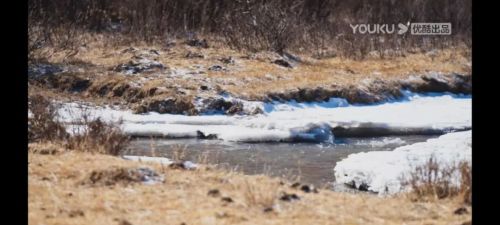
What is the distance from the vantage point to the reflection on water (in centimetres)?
691

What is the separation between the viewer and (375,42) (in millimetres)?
12734

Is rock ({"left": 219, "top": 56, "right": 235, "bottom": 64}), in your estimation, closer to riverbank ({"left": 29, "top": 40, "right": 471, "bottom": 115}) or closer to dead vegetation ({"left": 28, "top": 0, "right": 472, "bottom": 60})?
riverbank ({"left": 29, "top": 40, "right": 471, "bottom": 115})

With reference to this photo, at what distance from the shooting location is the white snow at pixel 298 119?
8453 millimetres

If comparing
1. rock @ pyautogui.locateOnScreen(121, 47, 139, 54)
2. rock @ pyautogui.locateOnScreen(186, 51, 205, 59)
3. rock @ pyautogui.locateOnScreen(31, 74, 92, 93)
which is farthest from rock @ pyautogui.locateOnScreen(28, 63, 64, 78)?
rock @ pyautogui.locateOnScreen(186, 51, 205, 59)

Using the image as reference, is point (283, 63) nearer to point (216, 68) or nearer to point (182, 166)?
point (216, 68)

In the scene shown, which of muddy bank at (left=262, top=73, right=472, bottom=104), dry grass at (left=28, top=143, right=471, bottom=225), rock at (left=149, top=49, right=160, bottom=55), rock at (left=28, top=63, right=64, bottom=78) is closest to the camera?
dry grass at (left=28, top=143, right=471, bottom=225)

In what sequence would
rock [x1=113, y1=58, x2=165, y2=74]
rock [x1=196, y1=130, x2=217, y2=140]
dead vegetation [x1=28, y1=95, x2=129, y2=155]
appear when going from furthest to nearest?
rock [x1=113, y1=58, x2=165, y2=74] < rock [x1=196, y1=130, x2=217, y2=140] < dead vegetation [x1=28, y1=95, x2=129, y2=155]

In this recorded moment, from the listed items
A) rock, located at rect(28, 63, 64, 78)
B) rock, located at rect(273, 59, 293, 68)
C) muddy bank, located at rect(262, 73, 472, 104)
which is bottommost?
muddy bank, located at rect(262, 73, 472, 104)

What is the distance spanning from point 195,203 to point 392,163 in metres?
2.73

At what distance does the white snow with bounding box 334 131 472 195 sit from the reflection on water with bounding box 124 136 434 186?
0.68 ft

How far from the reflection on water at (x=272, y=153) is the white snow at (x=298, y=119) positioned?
218 mm

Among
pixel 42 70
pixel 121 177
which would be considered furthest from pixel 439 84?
pixel 121 177
